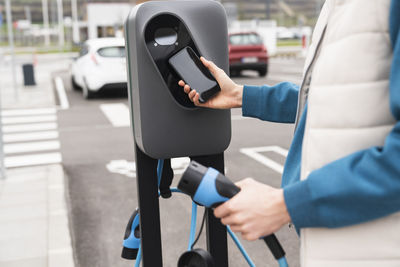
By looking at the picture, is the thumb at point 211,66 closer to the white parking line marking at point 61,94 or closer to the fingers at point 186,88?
the fingers at point 186,88

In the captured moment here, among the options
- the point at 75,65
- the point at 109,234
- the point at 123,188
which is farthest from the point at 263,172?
the point at 75,65

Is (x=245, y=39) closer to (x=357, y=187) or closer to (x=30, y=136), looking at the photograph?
(x=30, y=136)

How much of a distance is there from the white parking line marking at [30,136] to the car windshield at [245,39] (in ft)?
31.0

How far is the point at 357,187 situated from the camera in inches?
37.0

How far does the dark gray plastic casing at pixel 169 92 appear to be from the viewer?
5.17 feet

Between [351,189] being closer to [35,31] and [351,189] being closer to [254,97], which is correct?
[254,97]

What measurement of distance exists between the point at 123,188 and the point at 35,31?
73.6 meters

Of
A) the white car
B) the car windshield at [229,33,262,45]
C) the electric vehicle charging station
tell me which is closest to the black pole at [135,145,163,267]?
the electric vehicle charging station

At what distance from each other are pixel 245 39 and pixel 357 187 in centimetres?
1588

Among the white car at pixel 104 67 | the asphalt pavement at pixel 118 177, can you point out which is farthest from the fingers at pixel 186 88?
the white car at pixel 104 67

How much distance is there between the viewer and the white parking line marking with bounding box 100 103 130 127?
346 inches

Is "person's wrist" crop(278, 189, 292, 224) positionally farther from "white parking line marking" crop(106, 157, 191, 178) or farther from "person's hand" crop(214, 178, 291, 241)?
"white parking line marking" crop(106, 157, 191, 178)

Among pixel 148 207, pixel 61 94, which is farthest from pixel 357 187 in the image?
pixel 61 94

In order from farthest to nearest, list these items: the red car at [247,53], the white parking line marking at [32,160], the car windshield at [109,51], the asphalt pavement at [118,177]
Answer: the red car at [247,53] < the car windshield at [109,51] < the white parking line marking at [32,160] < the asphalt pavement at [118,177]
